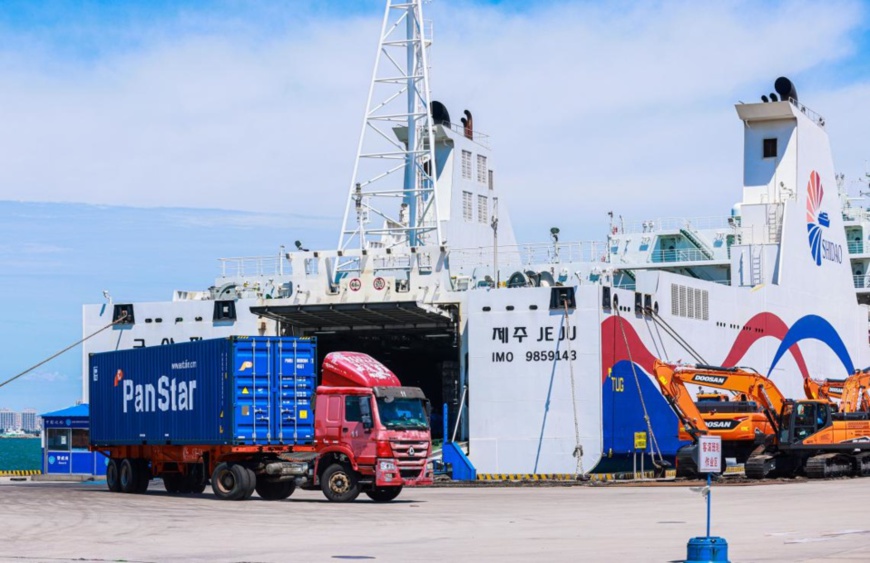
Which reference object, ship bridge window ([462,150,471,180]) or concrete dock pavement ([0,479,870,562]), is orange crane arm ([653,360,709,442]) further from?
ship bridge window ([462,150,471,180])

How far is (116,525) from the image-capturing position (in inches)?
869

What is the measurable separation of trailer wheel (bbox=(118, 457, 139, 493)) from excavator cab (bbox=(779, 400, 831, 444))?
57.9 feet

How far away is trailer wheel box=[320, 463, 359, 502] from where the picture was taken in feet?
94.8

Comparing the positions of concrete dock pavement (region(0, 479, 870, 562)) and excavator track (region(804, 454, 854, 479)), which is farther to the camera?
excavator track (region(804, 454, 854, 479))

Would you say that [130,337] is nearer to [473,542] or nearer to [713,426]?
[713,426]

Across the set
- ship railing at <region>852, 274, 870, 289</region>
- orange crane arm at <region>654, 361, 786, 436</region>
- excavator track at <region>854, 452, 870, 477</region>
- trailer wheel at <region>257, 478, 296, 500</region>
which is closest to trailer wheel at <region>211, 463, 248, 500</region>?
trailer wheel at <region>257, 478, 296, 500</region>

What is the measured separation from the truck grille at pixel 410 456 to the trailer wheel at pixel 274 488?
272 cm

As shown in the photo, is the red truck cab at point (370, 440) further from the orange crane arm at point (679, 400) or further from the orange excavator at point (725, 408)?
the orange excavator at point (725, 408)

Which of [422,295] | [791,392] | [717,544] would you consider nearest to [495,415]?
[422,295]

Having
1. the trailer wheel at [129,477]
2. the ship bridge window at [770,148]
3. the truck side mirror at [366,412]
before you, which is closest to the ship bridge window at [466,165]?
the ship bridge window at [770,148]

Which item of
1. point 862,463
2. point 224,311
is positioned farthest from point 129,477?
point 862,463

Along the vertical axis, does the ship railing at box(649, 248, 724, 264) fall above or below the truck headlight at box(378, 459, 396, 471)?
above

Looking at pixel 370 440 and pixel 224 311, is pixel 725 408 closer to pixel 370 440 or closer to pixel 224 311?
pixel 370 440

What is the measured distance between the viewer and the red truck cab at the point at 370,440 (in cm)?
2869
